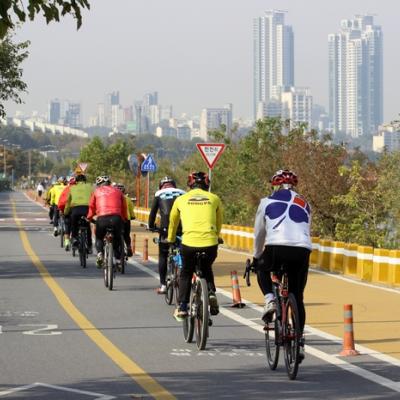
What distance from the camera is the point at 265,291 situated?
12.3 meters

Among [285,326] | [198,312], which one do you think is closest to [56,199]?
[198,312]

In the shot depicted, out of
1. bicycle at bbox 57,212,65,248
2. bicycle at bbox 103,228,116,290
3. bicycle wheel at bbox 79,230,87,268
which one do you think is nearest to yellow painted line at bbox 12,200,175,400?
bicycle at bbox 103,228,116,290

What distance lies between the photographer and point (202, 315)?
1372cm

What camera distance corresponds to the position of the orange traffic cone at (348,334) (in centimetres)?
1323

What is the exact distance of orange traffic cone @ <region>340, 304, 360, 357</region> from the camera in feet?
43.4

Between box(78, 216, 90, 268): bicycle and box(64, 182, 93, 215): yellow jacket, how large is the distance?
1.06 feet

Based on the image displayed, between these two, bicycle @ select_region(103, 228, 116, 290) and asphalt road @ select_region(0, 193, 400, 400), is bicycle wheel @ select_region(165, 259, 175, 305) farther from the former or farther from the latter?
bicycle @ select_region(103, 228, 116, 290)

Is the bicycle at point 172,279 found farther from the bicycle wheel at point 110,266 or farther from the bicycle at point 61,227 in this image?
the bicycle at point 61,227

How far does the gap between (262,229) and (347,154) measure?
39309mm

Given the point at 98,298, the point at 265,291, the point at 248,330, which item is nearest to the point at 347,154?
the point at 98,298

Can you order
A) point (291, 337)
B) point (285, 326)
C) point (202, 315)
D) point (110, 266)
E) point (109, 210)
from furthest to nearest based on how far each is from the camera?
point (109, 210) → point (110, 266) → point (202, 315) → point (285, 326) → point (291, 337)

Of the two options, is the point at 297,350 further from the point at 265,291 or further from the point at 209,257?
the point at 209,257

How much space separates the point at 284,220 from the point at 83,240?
15274mm

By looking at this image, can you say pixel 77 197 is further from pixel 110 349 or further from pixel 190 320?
pixel 110 349
